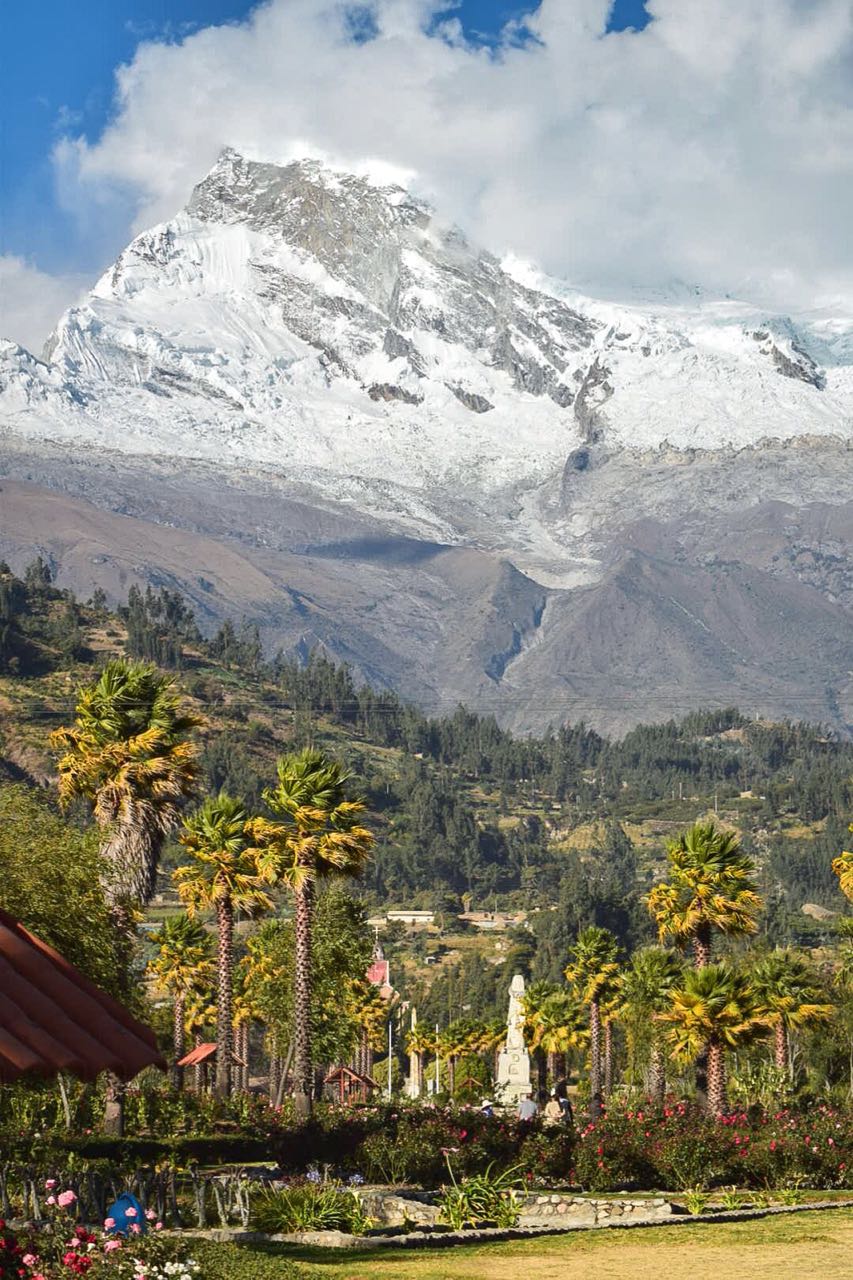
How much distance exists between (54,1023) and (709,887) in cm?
4651

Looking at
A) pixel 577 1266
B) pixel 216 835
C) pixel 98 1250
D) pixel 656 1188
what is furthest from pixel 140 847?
pixel 98 1250

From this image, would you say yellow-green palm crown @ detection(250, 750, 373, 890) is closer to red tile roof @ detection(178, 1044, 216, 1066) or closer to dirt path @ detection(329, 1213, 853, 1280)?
dirt path @ detection(329, 1213, 853, 1280)

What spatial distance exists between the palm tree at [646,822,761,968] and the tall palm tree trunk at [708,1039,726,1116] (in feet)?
17.7

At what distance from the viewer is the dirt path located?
27719mm

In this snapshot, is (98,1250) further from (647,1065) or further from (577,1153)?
(647,1065)

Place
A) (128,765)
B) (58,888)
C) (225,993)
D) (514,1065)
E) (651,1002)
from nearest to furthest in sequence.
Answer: (58,888), (128,765), (225,993), (651,1002), (514,1065)

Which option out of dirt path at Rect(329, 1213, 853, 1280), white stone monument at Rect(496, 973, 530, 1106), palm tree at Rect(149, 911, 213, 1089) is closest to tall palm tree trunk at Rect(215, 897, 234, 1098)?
palm tree at Rect(149, 911, 213, 1089)

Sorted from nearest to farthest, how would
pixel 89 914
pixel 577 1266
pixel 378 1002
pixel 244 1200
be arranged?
pixel 577 1266 < pixel 244 1200 < pixel 89 914 < pixel 378 1002

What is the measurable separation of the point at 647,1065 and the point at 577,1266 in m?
63.8

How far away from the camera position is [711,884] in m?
64.8

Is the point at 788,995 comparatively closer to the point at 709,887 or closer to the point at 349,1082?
the point at 709,887

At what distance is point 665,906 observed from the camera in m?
69.4

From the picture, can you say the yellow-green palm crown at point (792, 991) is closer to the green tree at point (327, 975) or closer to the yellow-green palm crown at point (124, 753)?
the green tree at point (327, 975)

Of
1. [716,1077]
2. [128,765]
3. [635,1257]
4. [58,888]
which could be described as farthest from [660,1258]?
[716,1077]
